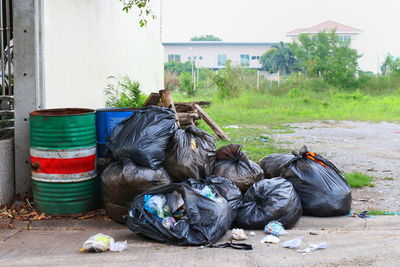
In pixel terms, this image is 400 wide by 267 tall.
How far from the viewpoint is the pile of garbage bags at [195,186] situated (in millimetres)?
3834

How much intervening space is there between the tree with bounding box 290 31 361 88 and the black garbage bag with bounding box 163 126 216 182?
22968mm

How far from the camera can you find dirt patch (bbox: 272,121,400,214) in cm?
572

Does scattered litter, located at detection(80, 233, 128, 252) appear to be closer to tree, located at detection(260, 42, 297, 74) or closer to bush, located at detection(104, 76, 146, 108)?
bush, located at detection(104, 76, 146, 108)

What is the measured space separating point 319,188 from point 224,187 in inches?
38.8

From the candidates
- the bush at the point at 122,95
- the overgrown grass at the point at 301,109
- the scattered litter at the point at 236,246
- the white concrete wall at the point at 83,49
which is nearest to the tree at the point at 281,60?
the overgrown grass at the point at 301,109

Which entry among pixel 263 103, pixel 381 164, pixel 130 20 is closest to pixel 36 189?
pixel 381 164

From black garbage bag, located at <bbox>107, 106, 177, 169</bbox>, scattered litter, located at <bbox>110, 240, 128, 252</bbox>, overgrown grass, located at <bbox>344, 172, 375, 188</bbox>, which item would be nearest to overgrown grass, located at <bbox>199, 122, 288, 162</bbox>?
overgrown grass, located at <bbox>344, 172, 375, 188</bbox>

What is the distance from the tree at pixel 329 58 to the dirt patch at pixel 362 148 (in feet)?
43.2

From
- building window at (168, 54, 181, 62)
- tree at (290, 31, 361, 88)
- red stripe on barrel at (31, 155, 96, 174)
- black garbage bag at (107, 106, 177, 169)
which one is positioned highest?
building window at (168, 54, 181, 62)

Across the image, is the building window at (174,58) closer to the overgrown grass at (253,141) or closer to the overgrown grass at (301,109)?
the overgrown grass at (301,109)

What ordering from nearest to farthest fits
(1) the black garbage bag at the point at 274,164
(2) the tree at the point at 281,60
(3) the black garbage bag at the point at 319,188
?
(3) the black garbage bag at the point at 319,188, (1) the black garbage bag at the point at 274,164, (2) the tree at the point at 281,60

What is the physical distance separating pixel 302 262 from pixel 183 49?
64.2m

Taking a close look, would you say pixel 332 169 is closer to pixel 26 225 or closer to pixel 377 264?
pixel 377 264

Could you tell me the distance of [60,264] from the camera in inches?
133
